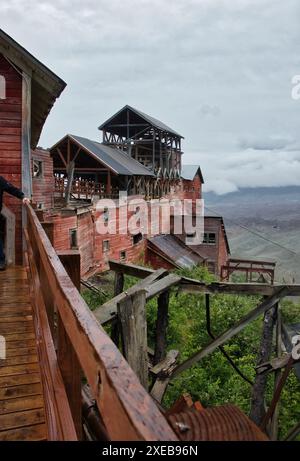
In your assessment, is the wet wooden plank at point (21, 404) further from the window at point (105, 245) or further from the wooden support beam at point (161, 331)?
the window at point (105, 245)

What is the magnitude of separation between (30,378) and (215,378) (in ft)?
33.3

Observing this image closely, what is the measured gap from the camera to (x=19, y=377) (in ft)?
11.5

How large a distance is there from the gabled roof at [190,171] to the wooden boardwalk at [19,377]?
44306mm

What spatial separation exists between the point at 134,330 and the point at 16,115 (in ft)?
19.6

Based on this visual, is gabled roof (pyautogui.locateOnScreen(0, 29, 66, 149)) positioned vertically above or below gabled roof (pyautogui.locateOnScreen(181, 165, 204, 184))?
below

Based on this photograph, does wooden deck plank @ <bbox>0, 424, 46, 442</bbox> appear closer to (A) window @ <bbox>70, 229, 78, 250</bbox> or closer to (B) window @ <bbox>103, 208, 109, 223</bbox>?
(A) window @ <bbox>70, 229, 78, 250</bbox>

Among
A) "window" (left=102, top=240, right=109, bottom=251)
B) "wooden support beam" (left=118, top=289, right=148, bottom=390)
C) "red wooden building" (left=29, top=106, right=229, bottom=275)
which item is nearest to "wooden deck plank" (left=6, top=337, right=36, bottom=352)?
Answer: "wooden support beam" (left=118, top=289, right=148, bottom=390)

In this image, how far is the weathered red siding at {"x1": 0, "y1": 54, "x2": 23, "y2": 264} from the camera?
8.05 metres

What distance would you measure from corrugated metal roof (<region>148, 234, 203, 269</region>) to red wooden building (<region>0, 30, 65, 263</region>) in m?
18.2

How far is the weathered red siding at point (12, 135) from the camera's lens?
8047mm

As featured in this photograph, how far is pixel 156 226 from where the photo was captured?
32.0 meters

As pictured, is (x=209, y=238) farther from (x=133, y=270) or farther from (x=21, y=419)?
(x=21, y=419)

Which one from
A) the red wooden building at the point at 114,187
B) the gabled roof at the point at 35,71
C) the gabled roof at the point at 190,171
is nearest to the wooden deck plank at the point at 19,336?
the gabled roof at the point at 35,71
